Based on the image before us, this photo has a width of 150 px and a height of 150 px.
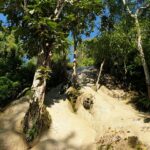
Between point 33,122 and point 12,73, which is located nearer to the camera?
point 33,122

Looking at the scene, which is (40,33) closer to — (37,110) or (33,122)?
(37,110)

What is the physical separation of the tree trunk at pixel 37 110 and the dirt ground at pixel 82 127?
0.48 metres

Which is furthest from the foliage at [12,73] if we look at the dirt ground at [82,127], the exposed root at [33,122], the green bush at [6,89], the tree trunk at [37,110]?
the exposed root at [33,122]

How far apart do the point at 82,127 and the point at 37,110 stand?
3447 millimetres

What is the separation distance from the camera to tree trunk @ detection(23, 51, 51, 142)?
19.3 metres

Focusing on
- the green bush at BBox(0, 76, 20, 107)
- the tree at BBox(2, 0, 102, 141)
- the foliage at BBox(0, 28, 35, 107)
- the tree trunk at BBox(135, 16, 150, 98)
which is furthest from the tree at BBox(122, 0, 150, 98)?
the green bush at BBox(0, 76, 20, 107)

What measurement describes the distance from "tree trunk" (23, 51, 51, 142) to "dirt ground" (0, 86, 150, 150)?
0.48 metres

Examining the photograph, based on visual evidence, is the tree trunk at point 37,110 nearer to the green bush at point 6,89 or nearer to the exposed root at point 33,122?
the exposed root at point 33,122

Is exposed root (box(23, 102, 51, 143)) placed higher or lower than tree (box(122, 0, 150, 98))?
lower

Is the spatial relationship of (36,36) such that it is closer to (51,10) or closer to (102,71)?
(51,10)

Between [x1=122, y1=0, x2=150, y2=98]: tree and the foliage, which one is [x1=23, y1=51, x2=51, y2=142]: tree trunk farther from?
[x1=122, y1=0, x2=150, y2=98]: tree

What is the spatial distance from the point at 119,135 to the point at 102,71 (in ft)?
36.3

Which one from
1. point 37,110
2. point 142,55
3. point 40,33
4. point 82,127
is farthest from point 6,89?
point 142,55

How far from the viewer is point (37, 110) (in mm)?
19391
